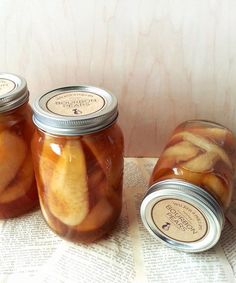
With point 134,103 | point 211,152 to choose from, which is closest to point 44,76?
point 134,103

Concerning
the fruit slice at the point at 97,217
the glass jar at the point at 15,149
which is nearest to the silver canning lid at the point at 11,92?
the glass jar at the point at 15,149

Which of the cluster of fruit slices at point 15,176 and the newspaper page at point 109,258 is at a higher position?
the cluster of fruit slices at point 15,176

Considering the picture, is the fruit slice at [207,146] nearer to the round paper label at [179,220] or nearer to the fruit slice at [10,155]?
the round paper label at [179,220]

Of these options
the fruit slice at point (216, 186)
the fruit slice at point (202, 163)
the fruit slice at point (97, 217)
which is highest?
the fruit slice at point (202, 163)

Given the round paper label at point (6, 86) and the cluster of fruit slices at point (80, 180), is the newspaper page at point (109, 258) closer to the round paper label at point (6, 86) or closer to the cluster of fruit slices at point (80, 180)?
the cluster of fruit slices at point (80, 180)

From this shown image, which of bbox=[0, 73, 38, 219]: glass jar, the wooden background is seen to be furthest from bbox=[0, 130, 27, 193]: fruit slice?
the wooden background

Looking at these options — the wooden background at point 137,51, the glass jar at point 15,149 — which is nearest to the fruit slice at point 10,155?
the glass jar at point 15,149

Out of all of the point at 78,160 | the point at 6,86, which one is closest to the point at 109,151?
the point at 78,160
